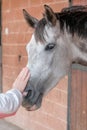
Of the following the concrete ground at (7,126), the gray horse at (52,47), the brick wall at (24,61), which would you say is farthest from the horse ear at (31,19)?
the concrete ground at (7,126)

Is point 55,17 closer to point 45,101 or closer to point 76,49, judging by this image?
point 76,49

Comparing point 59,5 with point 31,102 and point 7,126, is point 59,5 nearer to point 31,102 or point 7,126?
point 7,126

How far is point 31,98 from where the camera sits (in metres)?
2.59

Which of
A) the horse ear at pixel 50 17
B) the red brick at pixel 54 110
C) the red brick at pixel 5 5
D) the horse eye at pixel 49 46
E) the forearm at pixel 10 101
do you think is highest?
the horse ear at pixel 50 17

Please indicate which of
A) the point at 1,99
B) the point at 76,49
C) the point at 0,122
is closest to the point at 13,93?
the point at 1,99

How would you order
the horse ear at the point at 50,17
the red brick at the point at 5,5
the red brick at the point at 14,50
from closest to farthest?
the horse ear at the point at 50,17, the red brick at the point at 14,50, the red brick at the point at 5,5

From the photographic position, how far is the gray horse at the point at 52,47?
257cm

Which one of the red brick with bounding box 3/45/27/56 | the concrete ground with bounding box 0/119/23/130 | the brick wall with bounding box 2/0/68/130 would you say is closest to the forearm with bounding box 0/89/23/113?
the brick wall with bounding box 2/0/68/130

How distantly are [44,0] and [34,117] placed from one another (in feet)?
5.43

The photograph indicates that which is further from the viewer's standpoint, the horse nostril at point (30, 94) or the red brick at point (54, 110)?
the red brick at point (54, 110)

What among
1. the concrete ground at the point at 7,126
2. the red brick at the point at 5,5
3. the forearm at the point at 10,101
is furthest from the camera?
the red brick at the point at 5,5

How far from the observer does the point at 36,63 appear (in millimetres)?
2594

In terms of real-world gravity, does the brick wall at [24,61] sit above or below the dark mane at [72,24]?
below

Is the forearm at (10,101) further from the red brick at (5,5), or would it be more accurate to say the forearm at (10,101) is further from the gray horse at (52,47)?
the red brick at (5,5)
